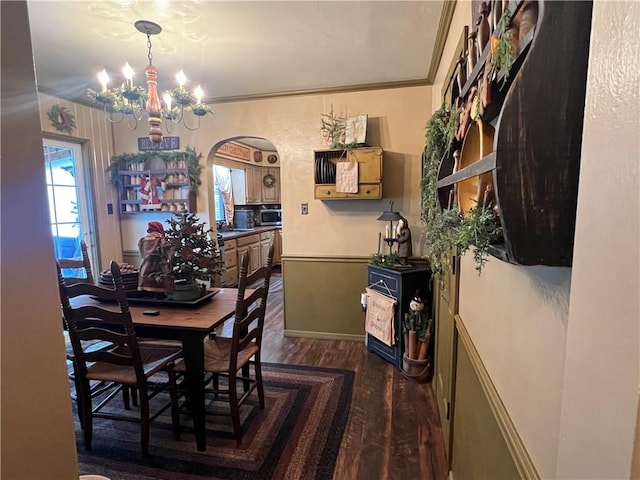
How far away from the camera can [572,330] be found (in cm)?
47

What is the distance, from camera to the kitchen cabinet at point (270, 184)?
730cm

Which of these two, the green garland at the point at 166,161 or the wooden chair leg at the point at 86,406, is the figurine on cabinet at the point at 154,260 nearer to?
the wooden chair leg at the point at 86,406

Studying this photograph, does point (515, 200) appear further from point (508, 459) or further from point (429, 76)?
point (429, 76)

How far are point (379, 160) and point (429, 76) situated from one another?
0.84m

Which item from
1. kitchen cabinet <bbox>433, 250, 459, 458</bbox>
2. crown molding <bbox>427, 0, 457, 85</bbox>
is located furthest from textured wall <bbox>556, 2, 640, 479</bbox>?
crown molding <bbox>427, 0, 457, 85</bbox>

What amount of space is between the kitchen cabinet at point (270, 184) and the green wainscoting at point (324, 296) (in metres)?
4.05

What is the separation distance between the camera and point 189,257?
2.04 m

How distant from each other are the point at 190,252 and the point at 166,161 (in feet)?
7.12

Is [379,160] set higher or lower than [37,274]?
higher

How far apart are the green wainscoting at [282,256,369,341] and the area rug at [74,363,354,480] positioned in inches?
40.4

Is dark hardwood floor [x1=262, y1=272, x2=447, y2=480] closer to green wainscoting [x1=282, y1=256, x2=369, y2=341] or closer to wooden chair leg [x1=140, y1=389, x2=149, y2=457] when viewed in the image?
green wainscoting [x1=282, y1=256, x2=369, y2=341]

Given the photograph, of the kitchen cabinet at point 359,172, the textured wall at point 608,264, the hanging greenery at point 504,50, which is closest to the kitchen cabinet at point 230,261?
the kitchen cabinet at point 359,172

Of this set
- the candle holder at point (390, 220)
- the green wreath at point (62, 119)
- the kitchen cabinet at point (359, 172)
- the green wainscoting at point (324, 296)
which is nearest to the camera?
the candle holder at point (390, 220)

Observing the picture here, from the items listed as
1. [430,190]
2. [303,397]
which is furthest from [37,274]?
[303,397]
